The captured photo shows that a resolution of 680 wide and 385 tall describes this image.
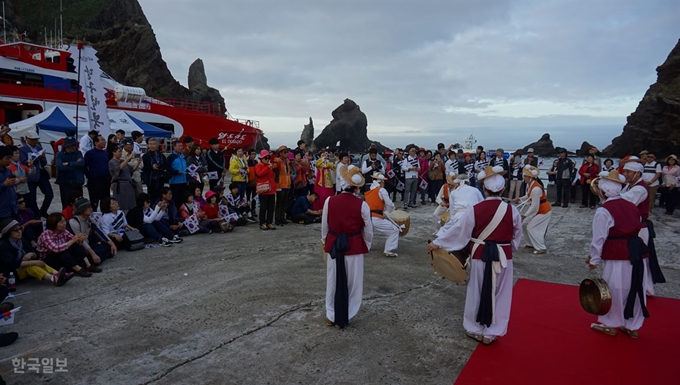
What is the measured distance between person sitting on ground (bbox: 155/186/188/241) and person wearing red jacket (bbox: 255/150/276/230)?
1.71 metres

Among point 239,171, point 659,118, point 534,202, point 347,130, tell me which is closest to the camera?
point 534,202

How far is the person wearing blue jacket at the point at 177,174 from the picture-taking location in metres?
8.44

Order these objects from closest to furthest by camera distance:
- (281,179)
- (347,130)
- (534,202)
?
(534,202) → (281,179) → (347,130)

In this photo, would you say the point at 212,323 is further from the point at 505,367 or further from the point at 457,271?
the point at 505,367

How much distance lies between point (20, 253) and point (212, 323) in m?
2.72

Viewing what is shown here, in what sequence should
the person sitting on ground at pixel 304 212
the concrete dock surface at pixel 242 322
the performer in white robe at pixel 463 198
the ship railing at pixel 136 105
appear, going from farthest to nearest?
the ship railing at pixel 136 105 → the person sitting on ground at pixel 304 212 → the performer in white robe at pixel 463 198 → the concrete dock surface at pixel 242 322

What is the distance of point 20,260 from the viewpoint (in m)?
4.95

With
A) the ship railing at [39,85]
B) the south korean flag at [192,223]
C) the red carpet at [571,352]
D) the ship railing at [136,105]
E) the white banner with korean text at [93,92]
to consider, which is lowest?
the red carpet at [571,352]

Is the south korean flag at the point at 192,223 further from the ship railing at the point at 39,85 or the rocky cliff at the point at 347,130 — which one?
the rocky cliff at the point at 347,130

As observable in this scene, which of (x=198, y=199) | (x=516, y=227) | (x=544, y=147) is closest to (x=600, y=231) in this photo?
(x=516, y=227)

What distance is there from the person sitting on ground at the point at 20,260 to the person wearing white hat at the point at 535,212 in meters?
7.72

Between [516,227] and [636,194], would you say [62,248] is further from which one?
[636,194]

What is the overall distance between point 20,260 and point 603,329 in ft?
22.4

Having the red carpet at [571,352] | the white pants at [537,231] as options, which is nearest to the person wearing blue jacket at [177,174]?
the red carpet at [571,352]
